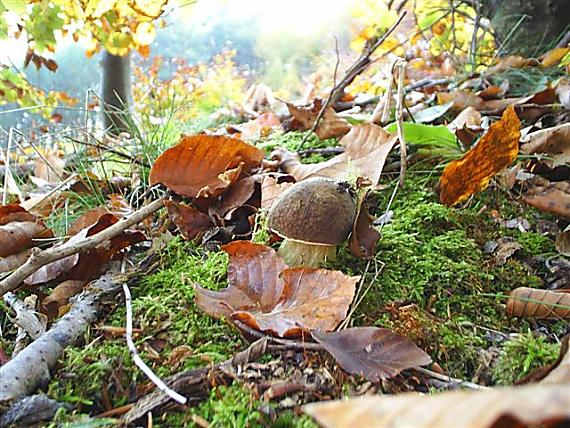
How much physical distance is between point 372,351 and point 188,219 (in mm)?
824

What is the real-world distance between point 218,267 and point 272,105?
382cm

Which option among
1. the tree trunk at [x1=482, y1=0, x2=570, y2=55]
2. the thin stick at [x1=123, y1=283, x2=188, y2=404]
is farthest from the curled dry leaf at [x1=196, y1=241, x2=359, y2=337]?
the tree trunk at [x1=482, y1=0, x2=570, y2=55]

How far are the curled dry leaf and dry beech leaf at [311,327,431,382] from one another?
46 mm

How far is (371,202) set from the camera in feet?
5.75

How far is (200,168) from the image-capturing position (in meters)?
1.70

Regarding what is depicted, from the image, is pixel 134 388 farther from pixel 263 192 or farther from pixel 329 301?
pixel 263 192

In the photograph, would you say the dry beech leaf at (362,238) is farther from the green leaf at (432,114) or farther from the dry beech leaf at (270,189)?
the green leaf at (432,114)

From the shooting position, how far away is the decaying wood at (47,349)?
39.1 inches

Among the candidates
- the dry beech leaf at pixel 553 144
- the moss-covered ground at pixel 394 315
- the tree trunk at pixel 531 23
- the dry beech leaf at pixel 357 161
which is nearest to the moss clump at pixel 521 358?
the moss-covered ground at pixel 394 315

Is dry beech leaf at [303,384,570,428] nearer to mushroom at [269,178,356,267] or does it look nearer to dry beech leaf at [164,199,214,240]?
mushroom at [269,178,356,267]

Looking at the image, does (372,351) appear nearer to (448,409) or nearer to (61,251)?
(448,409)

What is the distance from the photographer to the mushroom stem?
1.35 meters

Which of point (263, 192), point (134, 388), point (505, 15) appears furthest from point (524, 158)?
point (505, 15)

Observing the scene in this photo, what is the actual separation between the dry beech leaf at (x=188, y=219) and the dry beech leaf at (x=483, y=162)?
0.75 meters
